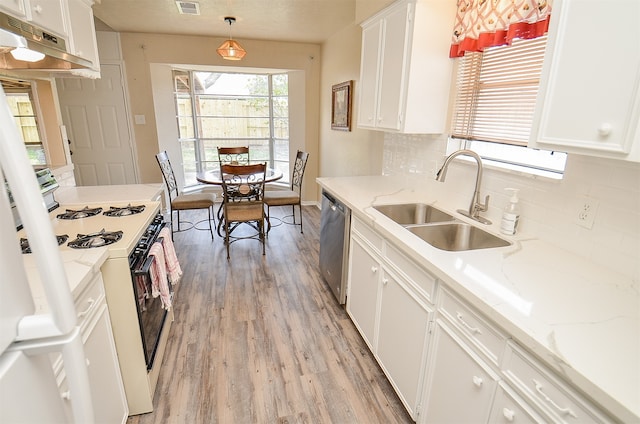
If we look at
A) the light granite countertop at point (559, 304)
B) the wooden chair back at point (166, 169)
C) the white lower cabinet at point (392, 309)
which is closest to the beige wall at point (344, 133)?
the white lower cabinet at point (392, 309)

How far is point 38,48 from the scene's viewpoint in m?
1.35

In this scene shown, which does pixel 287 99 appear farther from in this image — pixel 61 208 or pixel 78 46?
pixel 61 208

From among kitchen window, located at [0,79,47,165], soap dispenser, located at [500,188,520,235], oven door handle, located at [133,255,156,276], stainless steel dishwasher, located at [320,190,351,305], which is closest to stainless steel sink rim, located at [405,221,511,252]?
soap dispenser, located at [500,188,520,235]

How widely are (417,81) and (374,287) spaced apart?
4.28 ft

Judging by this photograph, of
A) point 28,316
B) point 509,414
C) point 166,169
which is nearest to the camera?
point 28,316

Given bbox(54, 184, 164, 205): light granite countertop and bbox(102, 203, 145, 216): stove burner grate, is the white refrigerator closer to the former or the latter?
bbox(102, 203, 145, 216): stove burner grate

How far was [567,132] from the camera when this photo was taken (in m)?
1.09

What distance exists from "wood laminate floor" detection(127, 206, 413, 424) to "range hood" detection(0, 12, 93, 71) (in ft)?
5.77

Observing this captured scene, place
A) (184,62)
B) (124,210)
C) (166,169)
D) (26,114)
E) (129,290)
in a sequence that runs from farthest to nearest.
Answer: (184,62) < (166,169) < (26,114) < (124,210) < (129,290)

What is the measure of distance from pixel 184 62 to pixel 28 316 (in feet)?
15.3

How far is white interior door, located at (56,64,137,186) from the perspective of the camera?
14.0ft

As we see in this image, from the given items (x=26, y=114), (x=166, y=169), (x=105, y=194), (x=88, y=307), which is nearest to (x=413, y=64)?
(x=88, y=307)

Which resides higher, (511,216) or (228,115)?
(228,115)

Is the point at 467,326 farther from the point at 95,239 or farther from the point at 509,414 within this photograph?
the point at 95,239
